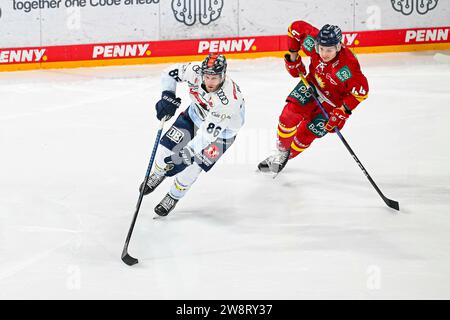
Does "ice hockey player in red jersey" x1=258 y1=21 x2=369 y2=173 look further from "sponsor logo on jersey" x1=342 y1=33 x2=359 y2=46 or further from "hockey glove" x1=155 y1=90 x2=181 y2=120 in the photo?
"sponsor logo on jersey" x1=342 y1=33 x2=359 y2=46

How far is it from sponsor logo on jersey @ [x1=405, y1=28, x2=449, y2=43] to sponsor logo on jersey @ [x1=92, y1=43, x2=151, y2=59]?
282 cm

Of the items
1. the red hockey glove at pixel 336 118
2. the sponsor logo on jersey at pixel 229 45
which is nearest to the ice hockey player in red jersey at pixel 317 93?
the red hockey glove at pixel 336 118

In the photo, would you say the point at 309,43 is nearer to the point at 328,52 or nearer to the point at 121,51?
the point at 328,52

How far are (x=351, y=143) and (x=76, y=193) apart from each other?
229cm

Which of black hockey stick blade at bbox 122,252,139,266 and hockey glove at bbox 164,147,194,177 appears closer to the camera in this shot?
black hockey stick blade at bbox 122,252,139,266

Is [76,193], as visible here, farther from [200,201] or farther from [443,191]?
Result: [443,191]

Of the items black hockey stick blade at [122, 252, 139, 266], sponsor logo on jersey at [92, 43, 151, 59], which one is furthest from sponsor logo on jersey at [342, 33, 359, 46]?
black hockey stick blade at [122, 252, 139, 266]

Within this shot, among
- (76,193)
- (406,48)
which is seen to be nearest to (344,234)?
(76,193)

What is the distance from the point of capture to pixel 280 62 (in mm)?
9320

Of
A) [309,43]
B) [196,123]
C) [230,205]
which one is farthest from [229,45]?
[230,205]

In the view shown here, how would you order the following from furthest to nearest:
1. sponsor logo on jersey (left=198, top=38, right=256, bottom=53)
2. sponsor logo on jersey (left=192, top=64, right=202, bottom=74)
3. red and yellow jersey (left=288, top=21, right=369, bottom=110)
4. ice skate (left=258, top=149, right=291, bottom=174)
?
sponsor logo on jersey (left=198, top=38, right=256, bottom=53) → ice skate (left=258, top=149, right=291, bottom=174) → red and yellow jersey (left=288, top=21, right=369, bottom=110) → sponsor logo on jersey (left=192, top=64, right=202, bottom=74)

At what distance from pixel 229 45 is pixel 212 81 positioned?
4471mm

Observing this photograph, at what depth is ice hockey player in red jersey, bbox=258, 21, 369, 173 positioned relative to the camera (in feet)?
18.8

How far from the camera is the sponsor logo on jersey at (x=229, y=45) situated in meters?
9.42
